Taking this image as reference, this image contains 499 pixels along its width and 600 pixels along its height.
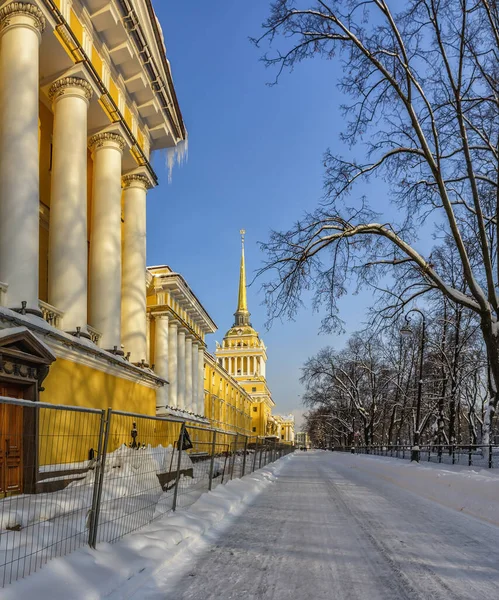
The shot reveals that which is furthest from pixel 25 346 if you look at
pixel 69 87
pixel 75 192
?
pixel 69 87

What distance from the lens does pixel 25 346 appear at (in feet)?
35.8

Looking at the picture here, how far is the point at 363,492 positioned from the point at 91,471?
10337 millimetres

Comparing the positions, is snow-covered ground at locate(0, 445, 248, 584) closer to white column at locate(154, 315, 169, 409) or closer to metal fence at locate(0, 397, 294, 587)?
metal fence at locate(0, 397, 294, 587)

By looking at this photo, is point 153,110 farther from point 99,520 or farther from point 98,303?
point 99,520

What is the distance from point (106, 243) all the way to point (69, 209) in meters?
2.69

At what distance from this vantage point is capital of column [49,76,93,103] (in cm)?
1506

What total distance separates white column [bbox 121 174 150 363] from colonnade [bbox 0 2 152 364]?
0.11 ft

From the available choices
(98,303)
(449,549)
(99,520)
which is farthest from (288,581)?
(98,303)

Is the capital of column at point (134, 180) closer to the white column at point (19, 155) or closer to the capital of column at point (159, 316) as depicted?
the white column at point (19, 155)

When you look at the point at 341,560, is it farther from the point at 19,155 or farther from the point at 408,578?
the point at 19,155

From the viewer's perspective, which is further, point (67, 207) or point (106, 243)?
point (106, 243)

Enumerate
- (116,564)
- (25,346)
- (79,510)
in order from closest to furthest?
(116,564), (79,510), (25,346)

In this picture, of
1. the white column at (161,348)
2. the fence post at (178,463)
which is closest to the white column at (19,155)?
the fence post at (178,463)

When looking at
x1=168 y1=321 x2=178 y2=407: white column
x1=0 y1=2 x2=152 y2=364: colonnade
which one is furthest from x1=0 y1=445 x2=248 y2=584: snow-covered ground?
x1=168 y1=321 x2=178 y2=407: white column
